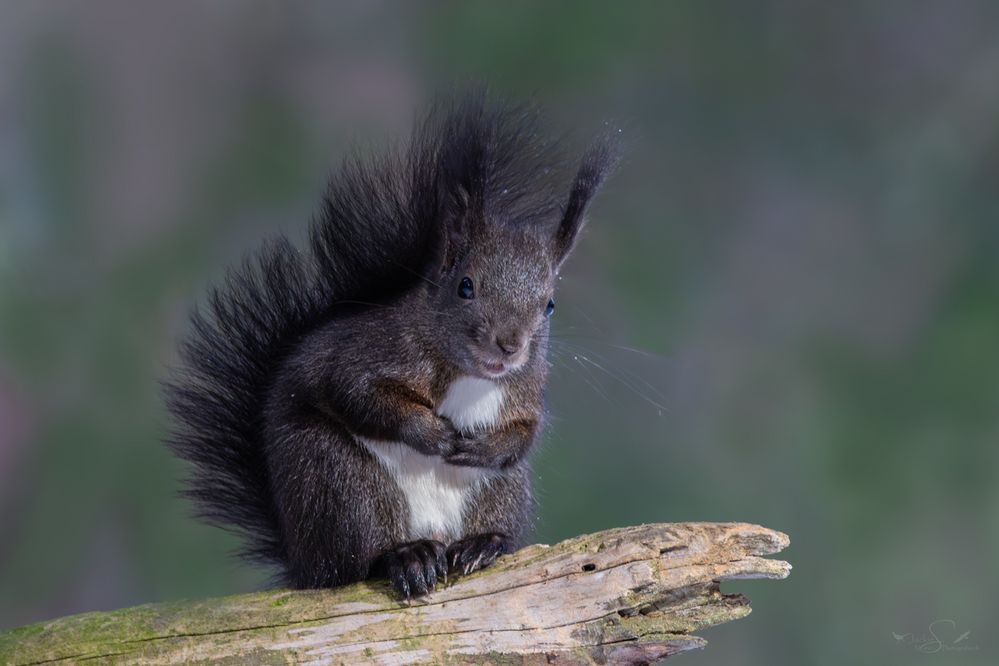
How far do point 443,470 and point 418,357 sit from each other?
265 mm

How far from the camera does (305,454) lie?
2.45 metres

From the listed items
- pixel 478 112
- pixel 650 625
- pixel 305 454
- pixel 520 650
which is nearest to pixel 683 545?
pixel 650 625

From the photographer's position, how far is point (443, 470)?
2541mm

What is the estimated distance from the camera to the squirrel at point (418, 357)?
2430 millimetres

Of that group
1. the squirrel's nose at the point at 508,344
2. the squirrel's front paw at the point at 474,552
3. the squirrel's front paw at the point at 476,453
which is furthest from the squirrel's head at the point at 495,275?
the squirrel's front paw at the point at 474,552

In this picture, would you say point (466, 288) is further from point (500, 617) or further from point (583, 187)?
point (500, 617)

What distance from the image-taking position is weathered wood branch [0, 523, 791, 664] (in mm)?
2240

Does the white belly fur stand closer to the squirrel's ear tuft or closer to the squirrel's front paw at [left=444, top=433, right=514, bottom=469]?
the squirrel's front paw at [left=444, top=433, right=514, bottom=469]

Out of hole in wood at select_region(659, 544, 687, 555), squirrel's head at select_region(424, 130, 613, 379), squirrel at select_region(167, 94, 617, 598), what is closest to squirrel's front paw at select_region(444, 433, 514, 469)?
squirrel at select_region(167, 94, 617, 598)

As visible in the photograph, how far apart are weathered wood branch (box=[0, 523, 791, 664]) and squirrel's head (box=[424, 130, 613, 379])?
0.43 meters

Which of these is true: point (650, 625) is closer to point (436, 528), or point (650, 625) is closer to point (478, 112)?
point (436, 528)


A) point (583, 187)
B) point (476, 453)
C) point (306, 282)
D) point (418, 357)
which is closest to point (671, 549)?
point (476, 453)

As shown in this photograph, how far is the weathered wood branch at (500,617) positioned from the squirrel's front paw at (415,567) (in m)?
0.03

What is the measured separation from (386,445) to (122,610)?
0.63 metres
